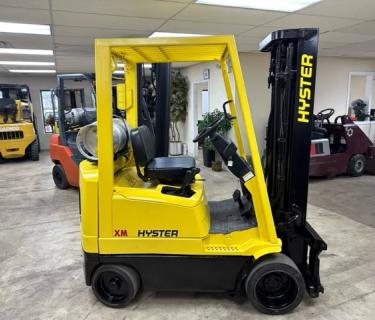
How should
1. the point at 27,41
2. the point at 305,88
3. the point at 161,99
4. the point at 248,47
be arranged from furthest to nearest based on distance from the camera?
the point at 248,47 → the point at 27,41 → the point at 161,99 → the point at 305,88

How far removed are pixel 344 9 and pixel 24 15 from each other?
3534 millimetres

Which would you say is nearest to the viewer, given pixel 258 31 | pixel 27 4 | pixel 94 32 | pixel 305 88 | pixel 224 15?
pixel 305 88

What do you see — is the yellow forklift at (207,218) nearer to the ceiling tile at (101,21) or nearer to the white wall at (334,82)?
the ceiling tile at (101,21)

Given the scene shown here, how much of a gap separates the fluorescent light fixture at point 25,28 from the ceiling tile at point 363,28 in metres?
4.12

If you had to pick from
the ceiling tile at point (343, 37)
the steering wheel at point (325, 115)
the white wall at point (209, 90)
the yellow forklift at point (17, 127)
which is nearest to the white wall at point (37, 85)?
the yellow forklift at point (17, 127)

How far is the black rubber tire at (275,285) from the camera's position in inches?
84.4

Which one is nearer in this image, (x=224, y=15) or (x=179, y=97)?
(x=224, y=15)

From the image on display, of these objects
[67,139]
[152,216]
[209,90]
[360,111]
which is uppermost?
[209,90]

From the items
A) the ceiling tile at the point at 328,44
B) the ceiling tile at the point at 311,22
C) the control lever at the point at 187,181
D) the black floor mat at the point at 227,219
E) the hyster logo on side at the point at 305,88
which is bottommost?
the black floor mat at the point at 227,219

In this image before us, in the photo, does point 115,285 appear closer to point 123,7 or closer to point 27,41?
point 123,7

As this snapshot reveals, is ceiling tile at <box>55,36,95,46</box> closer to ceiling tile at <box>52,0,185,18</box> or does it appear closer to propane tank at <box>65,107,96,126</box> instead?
propane tank at <box>65,107,96,126</box>

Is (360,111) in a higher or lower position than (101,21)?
lower

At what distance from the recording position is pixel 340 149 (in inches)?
233

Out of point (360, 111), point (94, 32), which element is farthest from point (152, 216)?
point (360, 111)
